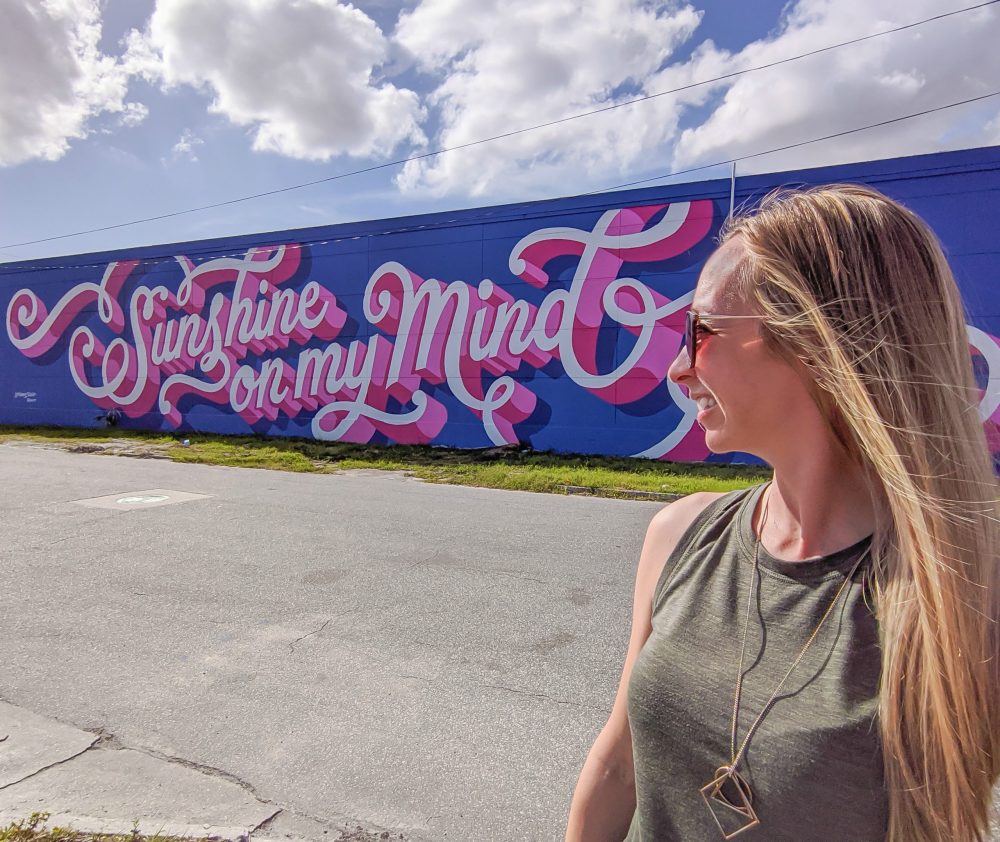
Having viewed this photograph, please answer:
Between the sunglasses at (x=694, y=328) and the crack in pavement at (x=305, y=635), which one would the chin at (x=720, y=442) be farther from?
the crack in pavement at (x=305, y=635)

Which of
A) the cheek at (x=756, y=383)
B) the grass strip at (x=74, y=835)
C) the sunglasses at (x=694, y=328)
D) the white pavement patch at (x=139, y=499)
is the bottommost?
the grass strip at (x=74, y=835)

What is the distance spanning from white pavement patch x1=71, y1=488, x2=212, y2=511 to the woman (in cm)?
831

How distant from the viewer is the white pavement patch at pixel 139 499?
811cm

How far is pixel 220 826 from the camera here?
2.47m

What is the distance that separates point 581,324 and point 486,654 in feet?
35.8

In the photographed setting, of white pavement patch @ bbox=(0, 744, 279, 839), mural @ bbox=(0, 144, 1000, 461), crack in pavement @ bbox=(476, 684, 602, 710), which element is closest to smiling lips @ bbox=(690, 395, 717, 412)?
white pavement patch @ bbox=(0, 744, 279, 839)

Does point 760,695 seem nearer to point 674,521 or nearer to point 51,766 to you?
point 674,521

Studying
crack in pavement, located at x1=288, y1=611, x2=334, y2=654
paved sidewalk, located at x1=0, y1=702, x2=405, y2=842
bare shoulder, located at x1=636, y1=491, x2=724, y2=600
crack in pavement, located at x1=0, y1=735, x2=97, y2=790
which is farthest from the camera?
crack in pavement, located at x1=288, y1=611, x2=334, y2=654

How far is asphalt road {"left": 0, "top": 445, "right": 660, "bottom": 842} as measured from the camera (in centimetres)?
280

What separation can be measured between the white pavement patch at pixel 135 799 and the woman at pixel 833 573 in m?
1.97

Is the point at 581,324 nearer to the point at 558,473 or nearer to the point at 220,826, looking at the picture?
the point at 558,473

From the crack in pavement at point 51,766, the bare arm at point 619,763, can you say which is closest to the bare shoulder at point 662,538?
the bare arm at point 619,763

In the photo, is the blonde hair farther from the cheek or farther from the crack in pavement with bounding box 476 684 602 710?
the crack in pavement with bounding box 476 684 602 710

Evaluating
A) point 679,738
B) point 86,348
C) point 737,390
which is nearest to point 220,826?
point 679,738
